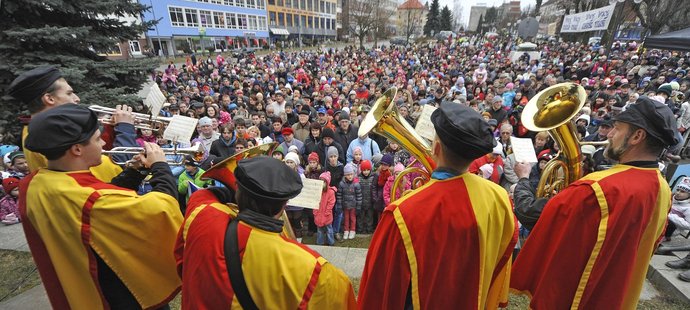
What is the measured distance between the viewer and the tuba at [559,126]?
277cm

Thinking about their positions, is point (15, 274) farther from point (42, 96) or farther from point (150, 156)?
point (150, 156)

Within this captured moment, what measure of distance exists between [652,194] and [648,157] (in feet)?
0.84

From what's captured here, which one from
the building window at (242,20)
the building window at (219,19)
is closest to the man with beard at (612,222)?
the building window at (219,19)

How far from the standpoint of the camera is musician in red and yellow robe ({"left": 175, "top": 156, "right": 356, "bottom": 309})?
5.47ft

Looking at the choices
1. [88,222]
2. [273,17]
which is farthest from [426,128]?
[273,17]

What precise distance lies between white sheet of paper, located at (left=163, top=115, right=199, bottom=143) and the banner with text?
19756 millimetres

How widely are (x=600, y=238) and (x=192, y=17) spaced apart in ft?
172

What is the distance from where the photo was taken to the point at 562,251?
226 centimetres

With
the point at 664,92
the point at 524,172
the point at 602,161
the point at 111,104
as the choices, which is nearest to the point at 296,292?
the point at 524,172

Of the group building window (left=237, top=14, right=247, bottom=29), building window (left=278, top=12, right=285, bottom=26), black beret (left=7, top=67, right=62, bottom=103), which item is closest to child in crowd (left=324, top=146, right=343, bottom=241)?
black beret (left=7, top=67, right=62, bottom=103)

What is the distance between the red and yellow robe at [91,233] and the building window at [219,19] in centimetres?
5335

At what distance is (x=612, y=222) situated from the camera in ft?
6.78

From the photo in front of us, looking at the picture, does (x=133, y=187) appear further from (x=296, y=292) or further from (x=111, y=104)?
(x=111, y=104)

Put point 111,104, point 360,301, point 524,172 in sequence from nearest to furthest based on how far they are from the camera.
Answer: point 360,301 → point 524,172 → point 111,104
